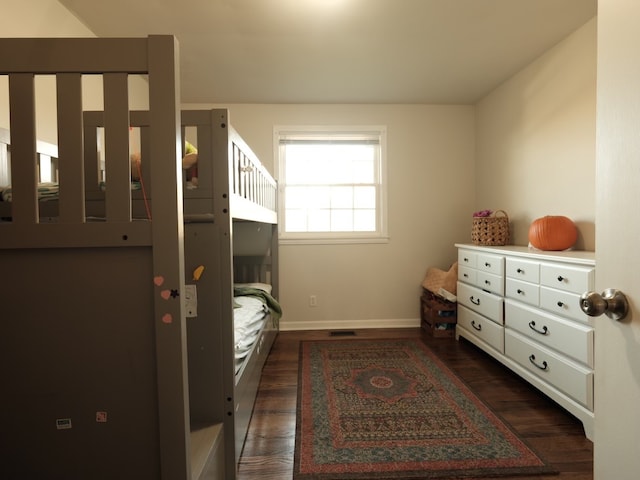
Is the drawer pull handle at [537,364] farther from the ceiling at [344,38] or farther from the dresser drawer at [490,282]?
the ceiling at [344,38]

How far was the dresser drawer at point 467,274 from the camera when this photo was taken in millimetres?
2703

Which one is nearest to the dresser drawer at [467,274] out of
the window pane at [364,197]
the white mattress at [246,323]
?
the window pane at [364,197]

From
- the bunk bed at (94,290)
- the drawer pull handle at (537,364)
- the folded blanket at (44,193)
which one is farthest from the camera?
the drawer pull handle at (537,364)

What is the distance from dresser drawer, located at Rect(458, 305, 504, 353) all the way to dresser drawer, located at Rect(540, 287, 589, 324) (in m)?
0.51

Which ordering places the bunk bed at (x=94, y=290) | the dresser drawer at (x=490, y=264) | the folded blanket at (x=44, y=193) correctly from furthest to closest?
the dresser drawer at (x=490, y=264) < the folded blanket at (x=44, y=193) < the bunk bed at (x=94, y=290)

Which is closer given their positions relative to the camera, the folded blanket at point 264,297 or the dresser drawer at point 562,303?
the dresser drawer at point 562,303

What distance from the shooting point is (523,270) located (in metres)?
2.08

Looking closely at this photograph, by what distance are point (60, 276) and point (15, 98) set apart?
429mm

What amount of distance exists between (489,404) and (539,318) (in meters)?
0.60

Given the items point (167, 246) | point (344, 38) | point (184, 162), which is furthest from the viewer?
point (344, 38)

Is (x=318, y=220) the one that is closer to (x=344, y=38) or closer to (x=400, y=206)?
(x=400, y=206)

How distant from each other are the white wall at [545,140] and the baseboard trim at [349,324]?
133 cm

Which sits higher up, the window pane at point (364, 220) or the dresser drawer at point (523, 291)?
the window pane at point (364, 220)

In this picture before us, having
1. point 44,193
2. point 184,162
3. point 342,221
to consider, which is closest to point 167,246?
point 184,162
